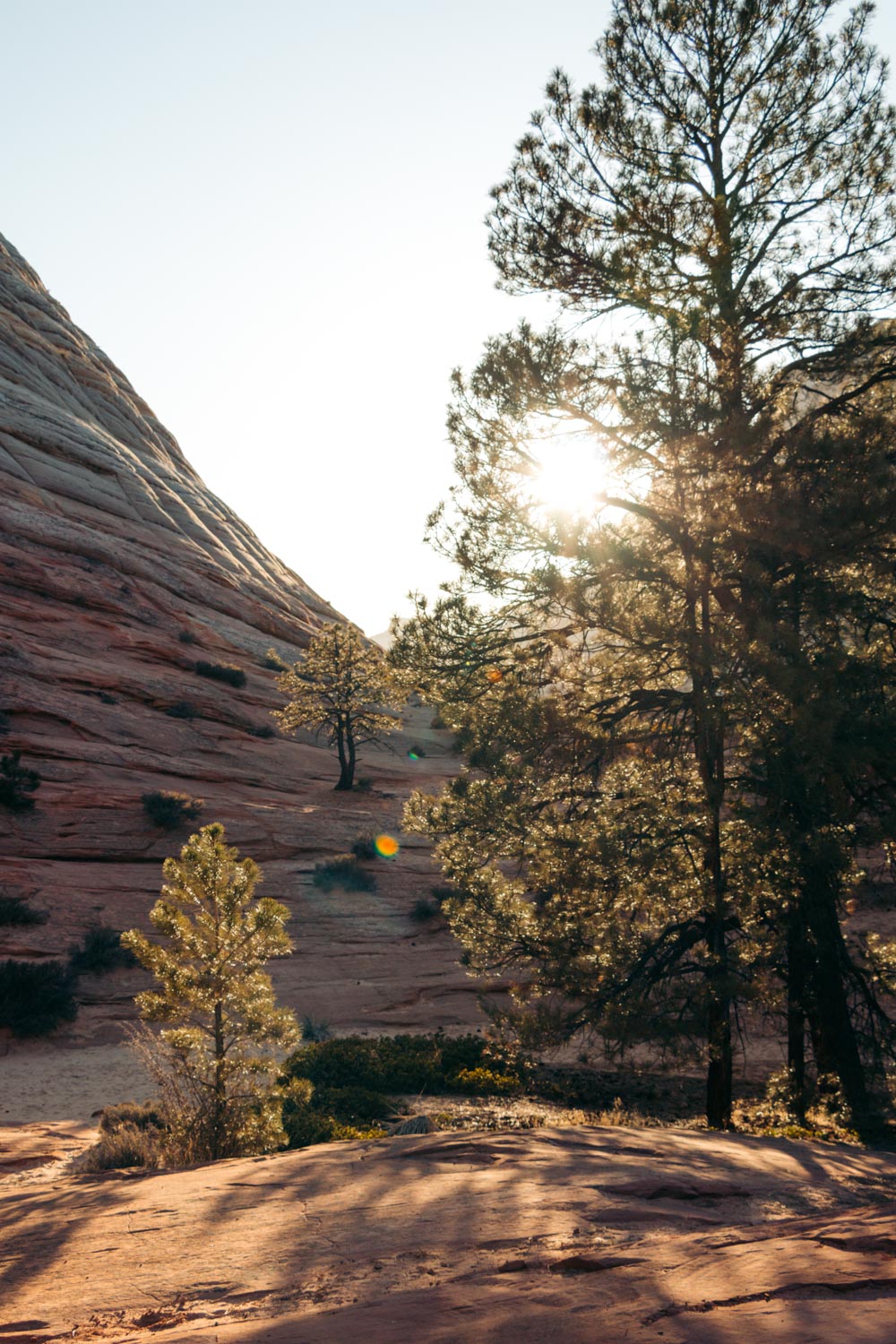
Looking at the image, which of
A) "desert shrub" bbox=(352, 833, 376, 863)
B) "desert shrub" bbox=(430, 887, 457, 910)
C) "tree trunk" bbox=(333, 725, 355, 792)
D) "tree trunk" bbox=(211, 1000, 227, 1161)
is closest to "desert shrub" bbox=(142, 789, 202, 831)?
"desert shrub" bbox=(352, 833, 376, 863)

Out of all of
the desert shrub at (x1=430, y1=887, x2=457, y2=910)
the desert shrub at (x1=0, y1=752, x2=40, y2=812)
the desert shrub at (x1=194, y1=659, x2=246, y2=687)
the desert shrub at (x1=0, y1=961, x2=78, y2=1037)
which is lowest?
the desert shrub at (x1=0, y1=961, x2=78, y2=1037)

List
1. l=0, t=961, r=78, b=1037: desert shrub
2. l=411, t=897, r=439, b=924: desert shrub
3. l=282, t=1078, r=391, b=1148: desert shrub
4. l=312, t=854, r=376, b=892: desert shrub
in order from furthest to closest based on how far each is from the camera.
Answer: l=312, t=854, r=376, b=892: desert shrub, l=411, t=897, r=439, b=924: desert shrub, l=0, t=961, r=78, b=1037: desert shrub, l=282, t=1078, r=391, b=1148: desert shrub

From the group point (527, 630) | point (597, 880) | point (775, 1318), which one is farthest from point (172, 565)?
point (775, 1318)

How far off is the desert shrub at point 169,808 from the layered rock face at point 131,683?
9.8 inches

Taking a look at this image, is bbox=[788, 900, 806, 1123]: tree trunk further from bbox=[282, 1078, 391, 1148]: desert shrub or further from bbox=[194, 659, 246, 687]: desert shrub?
bbox=[194, 659, 246, 687]: desert shrub

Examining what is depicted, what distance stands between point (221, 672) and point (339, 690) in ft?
15.5

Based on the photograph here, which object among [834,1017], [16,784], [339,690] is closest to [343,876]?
[16,784]

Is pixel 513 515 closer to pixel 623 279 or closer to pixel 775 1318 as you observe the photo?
pixel 623 279

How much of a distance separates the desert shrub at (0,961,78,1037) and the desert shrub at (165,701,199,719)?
517 inches

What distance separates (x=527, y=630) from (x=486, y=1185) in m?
7.34

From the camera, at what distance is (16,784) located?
65.7ft

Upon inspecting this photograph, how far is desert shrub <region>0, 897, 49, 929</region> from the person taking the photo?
16453 mm

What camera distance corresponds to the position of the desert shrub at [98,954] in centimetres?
1591

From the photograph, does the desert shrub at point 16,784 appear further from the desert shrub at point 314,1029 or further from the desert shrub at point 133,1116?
the desert shrub at point 133,1116
